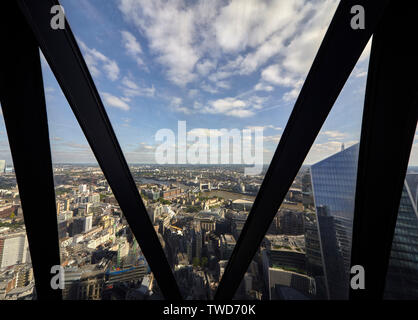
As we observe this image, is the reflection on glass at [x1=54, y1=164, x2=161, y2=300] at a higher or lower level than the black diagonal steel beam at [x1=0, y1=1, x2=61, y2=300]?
lower

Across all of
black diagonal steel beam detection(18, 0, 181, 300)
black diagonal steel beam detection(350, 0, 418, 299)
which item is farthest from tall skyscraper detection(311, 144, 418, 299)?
black diagonal steel beam detection(18, 0, 181, 300)

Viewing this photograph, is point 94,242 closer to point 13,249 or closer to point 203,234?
point 13,249

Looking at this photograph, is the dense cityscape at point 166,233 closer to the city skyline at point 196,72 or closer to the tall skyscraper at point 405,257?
the city skyline at point 196,72

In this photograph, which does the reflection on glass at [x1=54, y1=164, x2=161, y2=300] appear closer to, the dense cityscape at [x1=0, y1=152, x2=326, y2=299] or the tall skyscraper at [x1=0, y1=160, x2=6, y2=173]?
the dense cityscape at [x1=0, y1=152, x2=326, y2=299]
